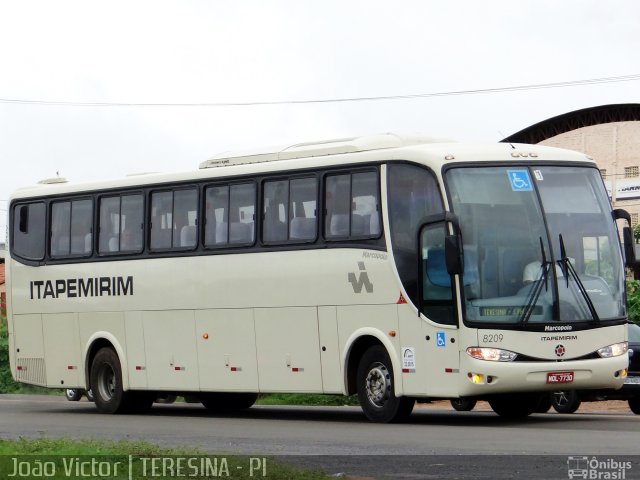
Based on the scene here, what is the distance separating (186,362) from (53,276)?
3637 mm

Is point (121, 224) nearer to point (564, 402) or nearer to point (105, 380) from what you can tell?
point (105, 380)

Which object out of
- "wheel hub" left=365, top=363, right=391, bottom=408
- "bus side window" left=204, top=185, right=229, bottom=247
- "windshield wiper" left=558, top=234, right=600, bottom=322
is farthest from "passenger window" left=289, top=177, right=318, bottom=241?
"windshield wiper" left=558, top=234, right=600, bottom=322

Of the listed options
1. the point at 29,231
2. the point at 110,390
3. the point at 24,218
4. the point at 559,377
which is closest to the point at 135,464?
the point at 559,377

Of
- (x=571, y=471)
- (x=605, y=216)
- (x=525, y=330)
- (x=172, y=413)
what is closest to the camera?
(x=571, y=471)

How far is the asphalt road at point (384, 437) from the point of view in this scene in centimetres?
1348

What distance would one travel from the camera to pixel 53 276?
2627 cm

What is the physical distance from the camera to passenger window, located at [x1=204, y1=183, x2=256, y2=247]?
22500mm

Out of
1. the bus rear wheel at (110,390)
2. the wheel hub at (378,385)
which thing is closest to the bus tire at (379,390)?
the wheel hub at (378,385)

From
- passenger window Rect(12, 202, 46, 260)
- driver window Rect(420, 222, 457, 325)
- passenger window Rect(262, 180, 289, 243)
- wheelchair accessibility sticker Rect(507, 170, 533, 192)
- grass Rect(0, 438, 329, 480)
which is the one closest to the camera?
grass Rect(0, 438, 329, 480)

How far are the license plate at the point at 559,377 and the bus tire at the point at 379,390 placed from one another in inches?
80.8

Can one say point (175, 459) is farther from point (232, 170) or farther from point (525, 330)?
point (232, 170)

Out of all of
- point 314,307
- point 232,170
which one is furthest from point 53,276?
point 314,307

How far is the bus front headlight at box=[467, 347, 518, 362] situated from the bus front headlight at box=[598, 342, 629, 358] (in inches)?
52.1

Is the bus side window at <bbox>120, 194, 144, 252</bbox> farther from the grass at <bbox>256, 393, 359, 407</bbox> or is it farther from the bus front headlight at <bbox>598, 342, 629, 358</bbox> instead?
the grass at <bbox>256, 393, 359, 407</bbox>
